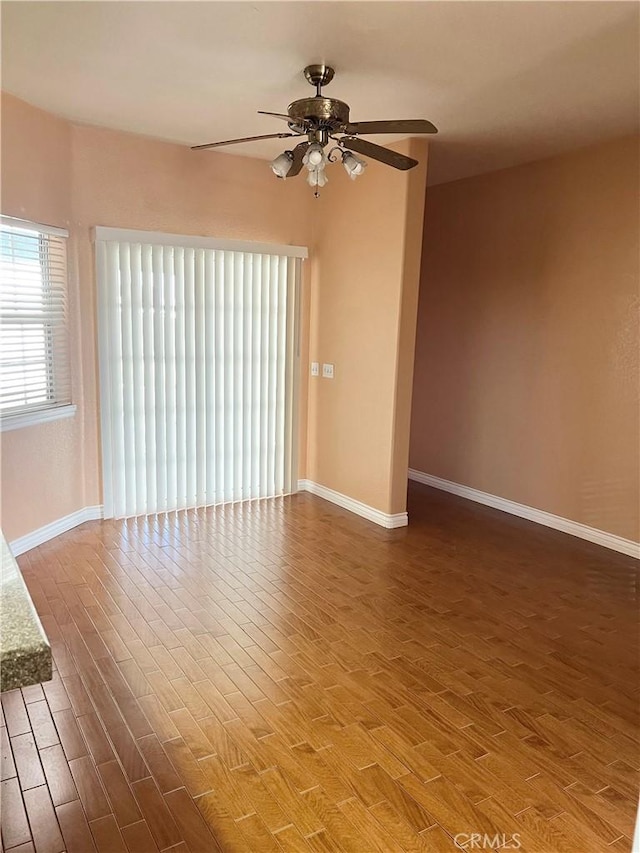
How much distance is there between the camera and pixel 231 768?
2123 millimetres

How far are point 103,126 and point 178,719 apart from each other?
366 centimetres

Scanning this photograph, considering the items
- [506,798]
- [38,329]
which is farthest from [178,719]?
[38,329]

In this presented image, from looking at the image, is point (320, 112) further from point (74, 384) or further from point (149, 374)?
point (74, 384)

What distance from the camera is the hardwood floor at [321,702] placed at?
192 centimetres

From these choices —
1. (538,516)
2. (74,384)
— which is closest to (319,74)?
(74,384)

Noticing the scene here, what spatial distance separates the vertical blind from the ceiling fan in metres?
1.81

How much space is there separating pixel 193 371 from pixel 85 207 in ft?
4.46

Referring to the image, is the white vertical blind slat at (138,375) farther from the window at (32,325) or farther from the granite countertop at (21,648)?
the granite countertop at (21,648)

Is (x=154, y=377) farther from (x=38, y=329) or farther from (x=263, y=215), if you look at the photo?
(x=263, y=215)

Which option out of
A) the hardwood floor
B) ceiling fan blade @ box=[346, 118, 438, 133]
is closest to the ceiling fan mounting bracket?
ceiling fan blade @ box=[346, 118, 438, 133]

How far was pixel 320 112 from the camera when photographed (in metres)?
2.70

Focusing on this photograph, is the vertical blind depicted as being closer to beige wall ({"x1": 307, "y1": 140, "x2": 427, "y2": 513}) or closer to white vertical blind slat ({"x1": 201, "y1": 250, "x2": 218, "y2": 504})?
white vertical blind slat ({"x1": 201, "y1": 250, "x2": 218, "y2": 504})

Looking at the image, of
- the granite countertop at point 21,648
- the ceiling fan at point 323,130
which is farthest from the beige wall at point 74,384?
the granite countertop at point 21,648

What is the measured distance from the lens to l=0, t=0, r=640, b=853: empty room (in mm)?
2107
